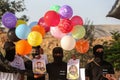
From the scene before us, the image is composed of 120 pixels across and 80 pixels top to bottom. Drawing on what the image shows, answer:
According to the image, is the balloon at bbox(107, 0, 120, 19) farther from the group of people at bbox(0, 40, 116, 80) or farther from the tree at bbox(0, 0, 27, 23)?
the tree at bbox(0, 0, 27, 23)

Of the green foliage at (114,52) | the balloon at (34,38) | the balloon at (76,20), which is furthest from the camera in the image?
the green foliage at (114,52)

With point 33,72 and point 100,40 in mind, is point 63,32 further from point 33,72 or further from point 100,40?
point 100,40

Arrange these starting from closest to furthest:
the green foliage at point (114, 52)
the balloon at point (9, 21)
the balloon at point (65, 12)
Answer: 1. the balloon at point (9, 21)
2. the balloon at point (65, 12)
3. the green foliage at point (114, 52)

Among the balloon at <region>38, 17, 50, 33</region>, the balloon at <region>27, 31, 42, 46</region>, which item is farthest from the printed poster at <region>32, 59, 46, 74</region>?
the balloon at <region>38, 17, 50, 33</region>

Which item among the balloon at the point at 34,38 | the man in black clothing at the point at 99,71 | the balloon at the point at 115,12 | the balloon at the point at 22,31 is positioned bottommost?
the man in black clothing at the point at 99,71

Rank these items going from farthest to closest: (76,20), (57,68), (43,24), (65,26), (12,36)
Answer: (76,20), (43,24), (57,68), (12,36), (65,26)

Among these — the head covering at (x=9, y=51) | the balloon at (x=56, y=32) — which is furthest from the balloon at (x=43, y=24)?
the head covering at (x=9, y=51)

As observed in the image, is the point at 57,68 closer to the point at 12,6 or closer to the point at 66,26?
the point at 66,26

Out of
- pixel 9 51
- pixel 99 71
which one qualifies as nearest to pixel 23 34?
pixel 9 51

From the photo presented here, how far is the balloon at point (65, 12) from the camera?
8654 mm

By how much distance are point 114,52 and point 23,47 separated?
1025 cm

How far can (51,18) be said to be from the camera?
8359 millimetres

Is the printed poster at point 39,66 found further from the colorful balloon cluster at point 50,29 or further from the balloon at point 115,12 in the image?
the balloon at point 115,12

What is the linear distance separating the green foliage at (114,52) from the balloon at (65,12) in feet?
27.5
